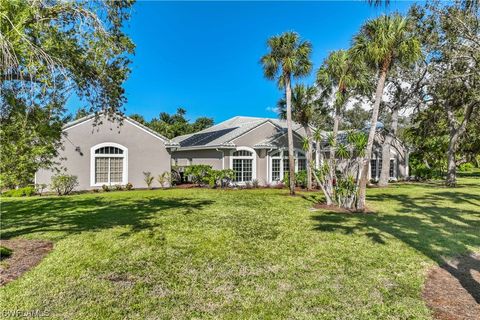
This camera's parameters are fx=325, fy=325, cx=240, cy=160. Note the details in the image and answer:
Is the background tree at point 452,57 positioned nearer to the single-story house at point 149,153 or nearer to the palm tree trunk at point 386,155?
the palm tree trunk at point 386,155

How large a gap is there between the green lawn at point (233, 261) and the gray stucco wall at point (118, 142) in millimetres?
7269

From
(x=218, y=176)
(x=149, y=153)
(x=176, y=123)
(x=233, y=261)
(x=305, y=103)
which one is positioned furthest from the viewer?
(x=176, y=123)

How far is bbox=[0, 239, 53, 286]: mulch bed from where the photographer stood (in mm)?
6066

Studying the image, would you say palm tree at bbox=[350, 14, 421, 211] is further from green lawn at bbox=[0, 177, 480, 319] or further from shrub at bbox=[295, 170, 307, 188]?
shrub at bbox=[295, 170, 307, 188]

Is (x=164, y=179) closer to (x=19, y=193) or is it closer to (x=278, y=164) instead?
(x=19, y=193)

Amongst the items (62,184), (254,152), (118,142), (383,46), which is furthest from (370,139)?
(62,184)

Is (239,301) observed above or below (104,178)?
below

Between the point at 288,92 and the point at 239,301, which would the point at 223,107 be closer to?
the point at 288,92

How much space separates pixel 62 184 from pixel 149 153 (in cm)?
583

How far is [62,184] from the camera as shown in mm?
18766

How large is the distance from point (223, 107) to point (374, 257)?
5435 centimetres

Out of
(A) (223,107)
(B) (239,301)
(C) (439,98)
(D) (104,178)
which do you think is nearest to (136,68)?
(B) (239,301)

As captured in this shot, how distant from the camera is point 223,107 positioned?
59.9 meters

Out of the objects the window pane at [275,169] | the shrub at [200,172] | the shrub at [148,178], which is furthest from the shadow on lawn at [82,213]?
the window pane at [275,169]
